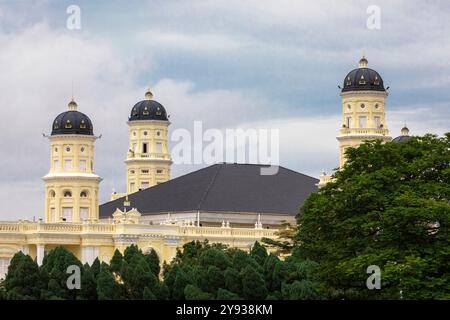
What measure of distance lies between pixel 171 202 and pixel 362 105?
17.8 m

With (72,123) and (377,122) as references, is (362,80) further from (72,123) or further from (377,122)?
(72,123)

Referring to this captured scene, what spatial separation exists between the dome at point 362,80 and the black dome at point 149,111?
28.1m

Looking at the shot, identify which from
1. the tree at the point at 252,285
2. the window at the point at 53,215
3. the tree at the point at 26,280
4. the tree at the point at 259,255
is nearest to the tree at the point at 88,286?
the tree at the point at 26,280

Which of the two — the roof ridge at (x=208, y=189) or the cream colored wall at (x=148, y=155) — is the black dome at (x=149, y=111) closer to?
the cream colored wall at (x=148, y=155)

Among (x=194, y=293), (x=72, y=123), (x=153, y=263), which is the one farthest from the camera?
(x=72, y=123)

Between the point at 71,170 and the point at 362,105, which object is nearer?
the point at 71,170

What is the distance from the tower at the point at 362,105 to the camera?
411 feet

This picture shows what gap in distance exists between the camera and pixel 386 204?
54.0m

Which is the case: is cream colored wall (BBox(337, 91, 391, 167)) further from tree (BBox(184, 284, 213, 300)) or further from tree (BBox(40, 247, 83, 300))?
tree (BBox(184, 284, 213, 300))

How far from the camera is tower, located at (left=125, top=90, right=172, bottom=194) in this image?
149 m

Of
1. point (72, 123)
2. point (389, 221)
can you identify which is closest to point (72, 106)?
point (72, 123)

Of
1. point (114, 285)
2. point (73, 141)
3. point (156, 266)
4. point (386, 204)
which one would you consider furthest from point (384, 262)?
point (73, 141)

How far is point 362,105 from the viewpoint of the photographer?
12600 cm

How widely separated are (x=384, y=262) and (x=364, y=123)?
243 ft
